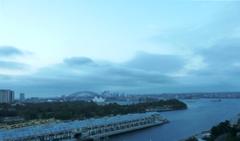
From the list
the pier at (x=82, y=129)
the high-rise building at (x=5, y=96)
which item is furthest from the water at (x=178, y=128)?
the high-rise building at (x=5, y=96)

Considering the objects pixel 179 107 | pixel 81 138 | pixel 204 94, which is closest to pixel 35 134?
pixel 81 138

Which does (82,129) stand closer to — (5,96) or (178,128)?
(178,128)

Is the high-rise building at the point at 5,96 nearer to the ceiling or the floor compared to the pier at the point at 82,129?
nearer to the ceiling

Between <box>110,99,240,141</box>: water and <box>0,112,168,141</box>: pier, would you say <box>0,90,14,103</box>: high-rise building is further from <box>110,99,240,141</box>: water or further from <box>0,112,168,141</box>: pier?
<box>0,112,168,141</box>: pier

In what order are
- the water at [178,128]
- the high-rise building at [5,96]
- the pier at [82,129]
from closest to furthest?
1. the pier at [82,129]
2. the water at [178,128]
3. the high-rise building at [5,96]

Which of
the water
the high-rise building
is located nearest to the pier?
the water

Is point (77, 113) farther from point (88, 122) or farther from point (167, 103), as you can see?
point (167, 103)

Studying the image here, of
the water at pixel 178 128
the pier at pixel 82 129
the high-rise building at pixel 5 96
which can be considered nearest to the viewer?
the pier at pixel 82 129

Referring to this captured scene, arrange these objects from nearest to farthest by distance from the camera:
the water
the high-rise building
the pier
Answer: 1. the pier
2. the water
3. the high-rise building

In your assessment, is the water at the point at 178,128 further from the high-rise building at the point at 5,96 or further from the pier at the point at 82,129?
the high-rise building at the point at 5,96
